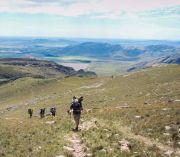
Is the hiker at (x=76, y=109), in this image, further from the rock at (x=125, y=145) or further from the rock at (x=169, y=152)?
the rock at (x=169, y=152)

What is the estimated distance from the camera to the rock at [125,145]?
2628 centimetres

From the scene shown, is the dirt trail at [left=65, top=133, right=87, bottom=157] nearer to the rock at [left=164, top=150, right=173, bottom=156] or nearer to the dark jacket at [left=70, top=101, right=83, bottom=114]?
the dark jacket at [left=70, top=101, right=83, bottom=114]

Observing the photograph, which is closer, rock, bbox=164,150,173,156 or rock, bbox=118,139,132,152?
rock, bbox=164,150,173,156

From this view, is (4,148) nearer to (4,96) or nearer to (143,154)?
(143,154)

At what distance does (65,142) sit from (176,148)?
821 cm

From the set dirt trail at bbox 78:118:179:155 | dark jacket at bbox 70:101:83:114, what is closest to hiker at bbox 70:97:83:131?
dark jacket at bbox 70:101:83:114

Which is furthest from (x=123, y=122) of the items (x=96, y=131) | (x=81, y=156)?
(x=81, y=156)

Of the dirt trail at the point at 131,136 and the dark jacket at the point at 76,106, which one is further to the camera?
the dark jacket at the point at 76,106

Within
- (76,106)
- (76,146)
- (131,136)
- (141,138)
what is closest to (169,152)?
(141,138)

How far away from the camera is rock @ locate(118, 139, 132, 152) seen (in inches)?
1035

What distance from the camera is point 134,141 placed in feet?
94.6

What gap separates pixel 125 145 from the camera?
2730cm

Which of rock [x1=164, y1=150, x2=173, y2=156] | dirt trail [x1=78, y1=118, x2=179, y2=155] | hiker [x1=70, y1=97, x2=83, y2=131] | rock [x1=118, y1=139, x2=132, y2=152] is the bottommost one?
dirt trail [x1=78, y1=118, x2=179, y2=155]

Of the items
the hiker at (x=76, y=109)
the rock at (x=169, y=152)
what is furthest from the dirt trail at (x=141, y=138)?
the hiker at (x=76, y=109)
